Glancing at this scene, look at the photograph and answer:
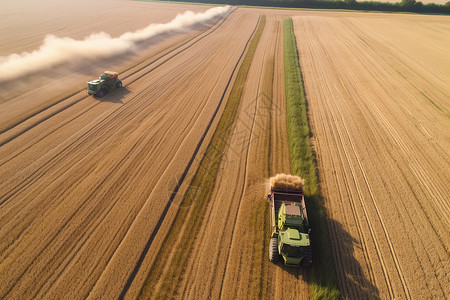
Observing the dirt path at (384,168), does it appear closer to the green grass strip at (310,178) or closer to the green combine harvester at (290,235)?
the green grass strip at (310,178)

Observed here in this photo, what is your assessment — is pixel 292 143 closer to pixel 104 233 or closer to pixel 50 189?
pixel 104 233

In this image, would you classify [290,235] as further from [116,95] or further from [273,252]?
[116,95]

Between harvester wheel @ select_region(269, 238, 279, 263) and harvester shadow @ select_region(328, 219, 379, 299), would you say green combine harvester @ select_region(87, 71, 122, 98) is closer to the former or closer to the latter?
→ harvester wheel @ select_region(269, 238, 279, 263)

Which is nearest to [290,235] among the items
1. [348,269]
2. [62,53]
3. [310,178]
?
[348,269]

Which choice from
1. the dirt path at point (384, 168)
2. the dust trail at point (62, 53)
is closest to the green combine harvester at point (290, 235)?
the dirt path at point (384, 168)

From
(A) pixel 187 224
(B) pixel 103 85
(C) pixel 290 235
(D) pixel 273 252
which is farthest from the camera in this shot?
(B) pixel 103 85

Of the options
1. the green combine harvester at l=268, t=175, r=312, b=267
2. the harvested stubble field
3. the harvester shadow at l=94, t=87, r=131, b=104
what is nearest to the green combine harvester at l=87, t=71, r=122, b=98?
the harvester shadow at l=94, t=87, r=131, b=104
